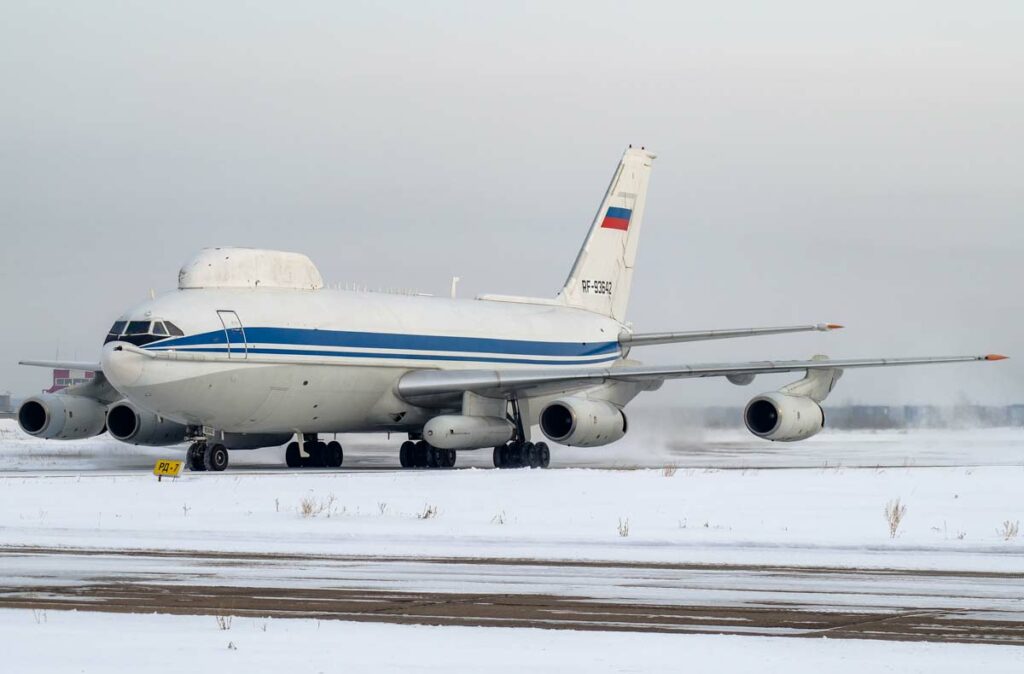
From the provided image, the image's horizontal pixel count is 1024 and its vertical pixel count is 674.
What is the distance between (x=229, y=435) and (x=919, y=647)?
29.9 metres

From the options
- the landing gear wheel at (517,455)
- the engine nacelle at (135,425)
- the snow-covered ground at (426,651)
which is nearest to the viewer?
the snow-covered ground at (426,651)

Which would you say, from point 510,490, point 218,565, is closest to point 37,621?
point 218,565

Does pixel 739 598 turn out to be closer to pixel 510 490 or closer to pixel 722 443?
pixel 510 490

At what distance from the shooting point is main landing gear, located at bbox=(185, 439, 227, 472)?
3222 cm

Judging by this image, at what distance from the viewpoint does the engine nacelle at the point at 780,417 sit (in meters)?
35.0

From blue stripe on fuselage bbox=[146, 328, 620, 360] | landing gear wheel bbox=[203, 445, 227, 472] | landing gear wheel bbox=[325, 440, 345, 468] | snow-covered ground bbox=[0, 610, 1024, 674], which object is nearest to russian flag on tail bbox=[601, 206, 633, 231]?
blue stripe on fuselage bbox=[146, 328, 620, 360]

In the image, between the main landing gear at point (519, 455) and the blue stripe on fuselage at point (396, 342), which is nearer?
the blue stripe on fuselage at point (396, 342)

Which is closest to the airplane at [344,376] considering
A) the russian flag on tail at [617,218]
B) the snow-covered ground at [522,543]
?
the snow-covered ground at [522,543]

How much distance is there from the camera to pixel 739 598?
40.7 ft

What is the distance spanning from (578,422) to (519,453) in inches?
114

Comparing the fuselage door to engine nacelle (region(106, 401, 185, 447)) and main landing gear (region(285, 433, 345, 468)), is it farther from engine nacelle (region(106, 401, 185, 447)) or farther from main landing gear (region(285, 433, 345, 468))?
main landing gear (region(285, 433, 345, 468))

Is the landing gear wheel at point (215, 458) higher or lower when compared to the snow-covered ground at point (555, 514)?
lower

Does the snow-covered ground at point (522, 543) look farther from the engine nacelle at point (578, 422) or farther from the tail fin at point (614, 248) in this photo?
the tail fin at point (614, 248)

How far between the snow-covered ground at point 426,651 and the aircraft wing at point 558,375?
24804mm
